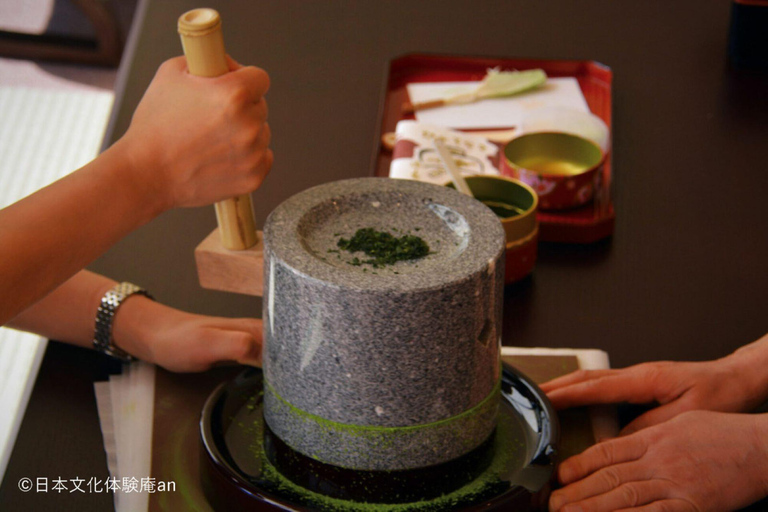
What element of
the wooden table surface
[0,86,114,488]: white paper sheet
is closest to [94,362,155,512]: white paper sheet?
the wooden table surface

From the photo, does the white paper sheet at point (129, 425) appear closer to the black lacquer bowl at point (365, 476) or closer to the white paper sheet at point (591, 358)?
the black lacquer bowl at point (365, 476)

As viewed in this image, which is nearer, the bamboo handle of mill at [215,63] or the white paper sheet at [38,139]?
the bamboo handle of mill at [215,63]

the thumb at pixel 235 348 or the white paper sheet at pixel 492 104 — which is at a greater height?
the white paper sheet at pixel 492 104

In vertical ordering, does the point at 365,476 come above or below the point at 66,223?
below

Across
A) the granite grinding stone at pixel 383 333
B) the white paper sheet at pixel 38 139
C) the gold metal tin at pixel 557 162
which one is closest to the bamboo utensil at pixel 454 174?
the gold metal tin at pixel 557 162

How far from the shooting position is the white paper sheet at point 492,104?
1.51 meters

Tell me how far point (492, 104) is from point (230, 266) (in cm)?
75

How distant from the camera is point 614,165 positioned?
1416 mm

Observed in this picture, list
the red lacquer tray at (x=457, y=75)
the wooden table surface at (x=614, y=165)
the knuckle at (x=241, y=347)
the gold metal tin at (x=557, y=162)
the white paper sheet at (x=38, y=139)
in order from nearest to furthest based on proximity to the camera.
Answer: the knuckle at (x=241, y=347)
the wooden table surface at (x=614, y=165)
the gold metal tin at (x=557, y=162)
the red lacquer tray at (x=457, y=75)
the white paper sheet at (x=38, y=139)

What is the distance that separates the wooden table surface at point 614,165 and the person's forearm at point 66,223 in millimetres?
204

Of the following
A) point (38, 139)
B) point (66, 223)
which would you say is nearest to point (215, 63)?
point (66, 223)

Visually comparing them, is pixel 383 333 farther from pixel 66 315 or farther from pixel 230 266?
pixel 66 315

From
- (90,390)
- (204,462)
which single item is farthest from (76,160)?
(204,462)

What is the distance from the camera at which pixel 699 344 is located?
1049mm
